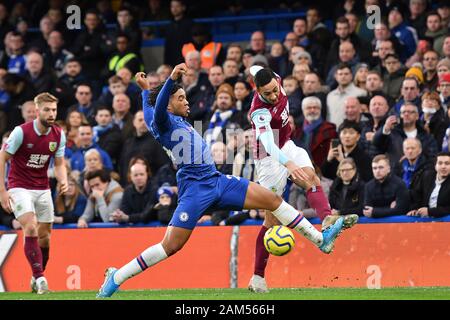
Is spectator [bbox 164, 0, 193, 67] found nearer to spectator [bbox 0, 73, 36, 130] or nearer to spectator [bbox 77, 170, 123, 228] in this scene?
spectator [bbox 0, 73, 36, 130]

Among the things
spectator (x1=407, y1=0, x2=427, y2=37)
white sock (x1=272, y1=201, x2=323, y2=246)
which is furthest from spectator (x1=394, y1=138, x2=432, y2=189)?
spectator (x1=407, y1=0, x2=427, y2=37)

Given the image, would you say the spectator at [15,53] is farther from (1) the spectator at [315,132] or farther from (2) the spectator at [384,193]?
(2) the spectator at [384,193]

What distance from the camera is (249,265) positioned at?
1502 cm

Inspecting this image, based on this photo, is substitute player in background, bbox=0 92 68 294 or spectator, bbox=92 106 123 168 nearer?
substitute player in background, bbox=0 92 68 294

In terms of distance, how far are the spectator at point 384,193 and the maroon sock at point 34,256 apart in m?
4.39

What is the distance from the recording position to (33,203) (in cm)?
1441

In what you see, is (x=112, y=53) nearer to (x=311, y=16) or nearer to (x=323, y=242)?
(x=311, y=16)

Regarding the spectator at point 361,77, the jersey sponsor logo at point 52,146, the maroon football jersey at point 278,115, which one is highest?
the spectator at point 361,77

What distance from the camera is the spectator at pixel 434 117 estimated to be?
15258 mm

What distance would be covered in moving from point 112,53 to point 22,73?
1928 millimetres

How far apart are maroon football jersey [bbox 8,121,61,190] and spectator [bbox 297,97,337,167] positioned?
3790mm

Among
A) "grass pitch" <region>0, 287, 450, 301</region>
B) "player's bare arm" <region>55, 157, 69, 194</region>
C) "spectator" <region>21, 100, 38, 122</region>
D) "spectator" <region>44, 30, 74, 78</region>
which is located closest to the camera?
"grass pitch" <region>0, 287, 450, 301</region>

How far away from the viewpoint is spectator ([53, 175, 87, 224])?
1708cm

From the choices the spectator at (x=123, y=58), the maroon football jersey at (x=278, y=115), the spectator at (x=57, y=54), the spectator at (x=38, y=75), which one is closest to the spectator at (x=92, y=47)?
the spectator at (x=57, y=54)
